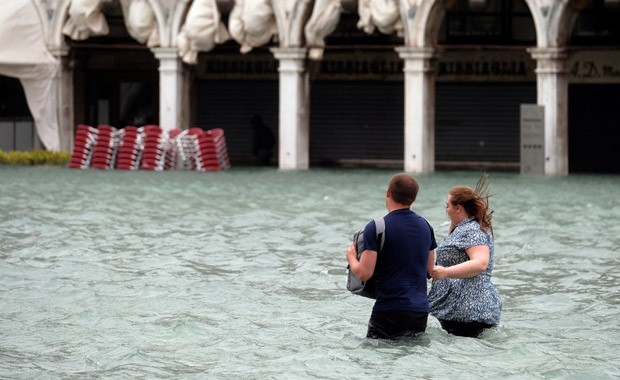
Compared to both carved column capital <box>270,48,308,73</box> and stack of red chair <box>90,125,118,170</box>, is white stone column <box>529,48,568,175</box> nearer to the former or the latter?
carved column capital <box>270,48,308,73</box>

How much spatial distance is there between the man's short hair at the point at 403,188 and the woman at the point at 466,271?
0.30 m

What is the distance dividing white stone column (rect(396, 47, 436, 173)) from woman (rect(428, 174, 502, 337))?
2252 centimetres

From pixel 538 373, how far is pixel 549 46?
73.3ft

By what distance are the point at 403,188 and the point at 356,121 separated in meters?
28.5

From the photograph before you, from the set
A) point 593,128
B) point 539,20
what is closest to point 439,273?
point 539,20

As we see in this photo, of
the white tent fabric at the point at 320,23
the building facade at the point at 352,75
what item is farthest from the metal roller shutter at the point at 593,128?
the white tent fabric at the point at 320,23

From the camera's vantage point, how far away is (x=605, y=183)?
30.7m

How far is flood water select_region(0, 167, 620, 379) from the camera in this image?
11148mm

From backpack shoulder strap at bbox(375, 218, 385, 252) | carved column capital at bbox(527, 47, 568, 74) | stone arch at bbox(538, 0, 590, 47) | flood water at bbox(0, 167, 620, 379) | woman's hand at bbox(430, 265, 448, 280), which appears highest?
stone arch at bbox(538, 0, 590, 47)

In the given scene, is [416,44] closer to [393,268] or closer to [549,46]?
[549,46]

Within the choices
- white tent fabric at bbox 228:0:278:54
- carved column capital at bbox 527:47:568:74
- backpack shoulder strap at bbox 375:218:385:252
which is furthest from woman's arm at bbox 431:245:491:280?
white tent fabric at bbox 228:0:278:54

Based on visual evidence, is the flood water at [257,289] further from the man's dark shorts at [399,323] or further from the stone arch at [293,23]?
the stone arch at [293,23]

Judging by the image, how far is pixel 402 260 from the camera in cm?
1058

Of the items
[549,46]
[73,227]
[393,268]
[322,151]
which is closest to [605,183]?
[549,46]
